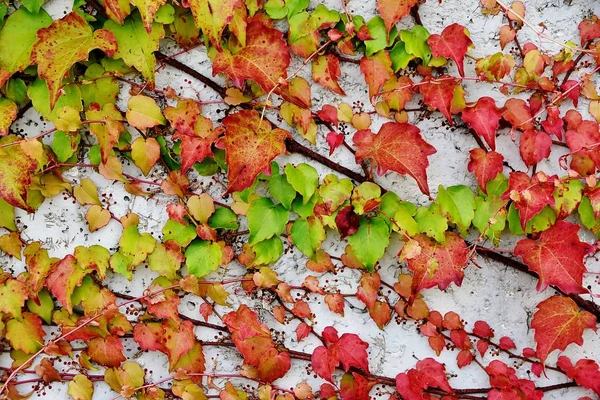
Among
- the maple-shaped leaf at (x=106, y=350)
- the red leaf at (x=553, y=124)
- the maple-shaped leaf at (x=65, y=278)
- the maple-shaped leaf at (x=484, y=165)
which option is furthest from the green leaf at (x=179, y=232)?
the red leaf at (x=553, y=124)

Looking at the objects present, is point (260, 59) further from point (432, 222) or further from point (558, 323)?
point (558, 323)

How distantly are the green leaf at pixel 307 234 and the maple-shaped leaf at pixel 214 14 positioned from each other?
1.90ft

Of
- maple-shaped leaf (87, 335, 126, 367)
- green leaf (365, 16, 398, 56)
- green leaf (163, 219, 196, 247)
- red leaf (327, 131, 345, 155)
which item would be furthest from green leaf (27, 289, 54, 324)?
green leaf (365, 16, 398, 56)

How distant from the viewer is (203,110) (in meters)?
1.80

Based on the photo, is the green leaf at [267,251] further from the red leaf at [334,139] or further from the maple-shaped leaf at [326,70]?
the maple-shaped leaf at [326,70]

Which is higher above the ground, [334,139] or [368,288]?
[334,139]

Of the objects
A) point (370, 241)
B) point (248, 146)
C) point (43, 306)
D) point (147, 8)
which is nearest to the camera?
point (147, 8)

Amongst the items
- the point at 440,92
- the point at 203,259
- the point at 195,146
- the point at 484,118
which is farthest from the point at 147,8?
the point at 484,118

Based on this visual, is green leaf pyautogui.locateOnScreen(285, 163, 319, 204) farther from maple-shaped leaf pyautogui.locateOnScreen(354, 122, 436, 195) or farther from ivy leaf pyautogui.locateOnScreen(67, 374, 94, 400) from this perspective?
ivy leaf pyautogui.locateOnScreen(67, 374, 94, 400)

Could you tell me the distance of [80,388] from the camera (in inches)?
74.5

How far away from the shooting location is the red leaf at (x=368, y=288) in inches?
72.1

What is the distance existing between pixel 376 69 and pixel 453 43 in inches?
9.2

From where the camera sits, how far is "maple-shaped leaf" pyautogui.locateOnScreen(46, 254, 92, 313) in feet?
5.86

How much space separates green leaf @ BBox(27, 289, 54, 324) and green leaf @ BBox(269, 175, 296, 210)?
2.69ft
